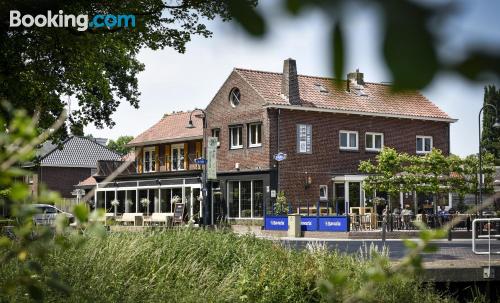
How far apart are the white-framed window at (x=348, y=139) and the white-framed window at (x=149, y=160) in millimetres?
14260

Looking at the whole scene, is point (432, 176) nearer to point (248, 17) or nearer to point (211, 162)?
point (211, 162)

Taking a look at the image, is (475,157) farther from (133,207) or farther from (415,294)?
(415,294)

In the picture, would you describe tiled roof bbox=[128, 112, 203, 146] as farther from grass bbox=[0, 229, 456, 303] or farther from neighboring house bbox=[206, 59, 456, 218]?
grass bbox=[0, 229, 456, 303]

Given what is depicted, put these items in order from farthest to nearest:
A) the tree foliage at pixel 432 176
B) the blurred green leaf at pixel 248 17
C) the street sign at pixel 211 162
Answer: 1. the street sign at pixel 211 162
2. the tree foliage at pixel 432 176
3. the blurred green leaf at pixel 248 17

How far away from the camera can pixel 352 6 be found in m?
1.23

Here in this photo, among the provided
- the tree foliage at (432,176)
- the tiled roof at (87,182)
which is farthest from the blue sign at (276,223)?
the tiled roof at (87,182)

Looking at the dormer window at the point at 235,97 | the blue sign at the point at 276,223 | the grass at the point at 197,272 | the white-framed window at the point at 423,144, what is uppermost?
the dormer window at the point at 235,97

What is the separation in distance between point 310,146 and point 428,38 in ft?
129

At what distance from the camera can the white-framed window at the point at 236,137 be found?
137ft

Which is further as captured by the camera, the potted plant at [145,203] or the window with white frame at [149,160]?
the window with white frame at [149,160]

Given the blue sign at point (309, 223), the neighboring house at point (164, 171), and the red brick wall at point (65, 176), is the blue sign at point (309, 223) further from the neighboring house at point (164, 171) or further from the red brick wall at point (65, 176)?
the red brick wall at point (65, 176)

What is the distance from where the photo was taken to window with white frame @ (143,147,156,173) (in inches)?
1988

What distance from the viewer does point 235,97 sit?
42.5m

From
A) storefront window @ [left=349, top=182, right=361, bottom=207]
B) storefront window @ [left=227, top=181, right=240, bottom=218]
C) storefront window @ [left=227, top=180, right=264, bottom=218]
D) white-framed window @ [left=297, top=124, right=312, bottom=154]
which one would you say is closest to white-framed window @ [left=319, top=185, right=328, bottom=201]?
storefront window @ [left=349, top=182, right=361, bottom=207]
